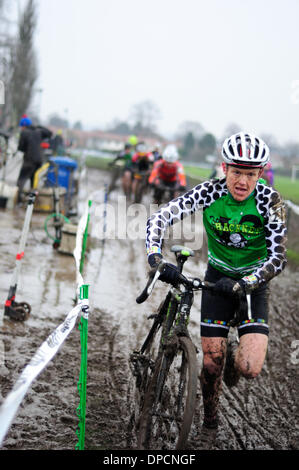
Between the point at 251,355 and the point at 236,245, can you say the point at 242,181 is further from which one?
the point at 251,355

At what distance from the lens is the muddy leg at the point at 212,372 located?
4078 millimetres

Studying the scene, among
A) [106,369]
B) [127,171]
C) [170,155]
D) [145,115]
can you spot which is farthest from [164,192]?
[145,115]

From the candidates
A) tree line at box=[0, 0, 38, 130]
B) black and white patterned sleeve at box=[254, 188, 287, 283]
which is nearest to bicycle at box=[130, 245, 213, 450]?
black and white patterned sleeve at box=[254, 188, 287, 283]

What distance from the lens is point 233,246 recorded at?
4.12m

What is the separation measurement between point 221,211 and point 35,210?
11226mm

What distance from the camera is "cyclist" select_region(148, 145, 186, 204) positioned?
515 inches

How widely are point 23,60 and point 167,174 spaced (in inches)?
1795

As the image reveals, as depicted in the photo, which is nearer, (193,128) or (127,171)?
(127,171)

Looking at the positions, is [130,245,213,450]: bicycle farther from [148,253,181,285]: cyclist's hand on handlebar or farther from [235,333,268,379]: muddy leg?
[235,333,268,379]: muddy leg

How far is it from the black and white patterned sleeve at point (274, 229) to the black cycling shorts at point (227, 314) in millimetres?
217

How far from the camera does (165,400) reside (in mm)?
3701

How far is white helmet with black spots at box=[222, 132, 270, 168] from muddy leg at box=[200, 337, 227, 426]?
4.41ft

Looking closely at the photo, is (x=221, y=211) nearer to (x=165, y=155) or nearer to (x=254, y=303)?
(x=254, y=303)

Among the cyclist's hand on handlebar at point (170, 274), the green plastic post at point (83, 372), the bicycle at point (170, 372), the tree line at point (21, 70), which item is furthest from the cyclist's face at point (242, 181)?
the tree line at point (21, 70)
